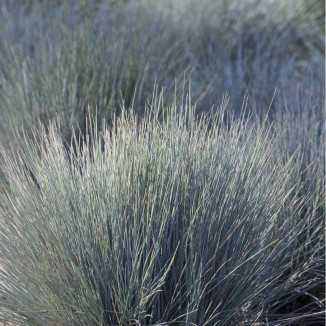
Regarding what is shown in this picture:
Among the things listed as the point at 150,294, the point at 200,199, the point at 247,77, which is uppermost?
the point at 200,199

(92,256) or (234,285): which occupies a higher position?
(92,256)

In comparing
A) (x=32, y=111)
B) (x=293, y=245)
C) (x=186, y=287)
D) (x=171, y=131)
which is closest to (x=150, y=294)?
(x=186, y=287)

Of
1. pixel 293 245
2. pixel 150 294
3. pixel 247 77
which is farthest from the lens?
A: pixel 247 77

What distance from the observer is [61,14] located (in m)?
5.05

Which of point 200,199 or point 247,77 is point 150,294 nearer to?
point 200,199

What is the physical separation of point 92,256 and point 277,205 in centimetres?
71

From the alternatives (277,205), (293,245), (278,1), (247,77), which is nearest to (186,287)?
(277,205)

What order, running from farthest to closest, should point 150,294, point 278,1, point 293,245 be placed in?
point 278,1 < point 293,245 < point 150,294

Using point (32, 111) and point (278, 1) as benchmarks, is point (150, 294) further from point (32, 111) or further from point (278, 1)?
point (278, 1)

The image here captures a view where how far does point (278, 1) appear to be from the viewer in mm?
6145

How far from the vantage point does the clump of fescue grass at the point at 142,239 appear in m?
1.80

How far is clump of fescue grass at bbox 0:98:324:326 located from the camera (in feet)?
5.90

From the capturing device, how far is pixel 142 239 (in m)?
1.86

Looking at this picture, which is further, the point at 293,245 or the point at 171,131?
the point at 293,245
